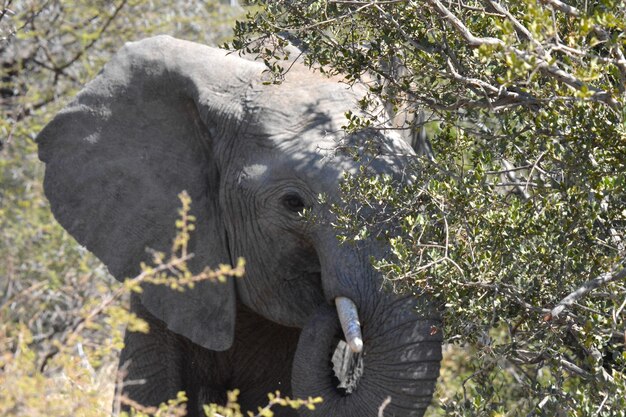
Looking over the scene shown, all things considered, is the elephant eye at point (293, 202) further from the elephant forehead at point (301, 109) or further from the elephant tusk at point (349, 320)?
the elephant tusk at point (349, 320)

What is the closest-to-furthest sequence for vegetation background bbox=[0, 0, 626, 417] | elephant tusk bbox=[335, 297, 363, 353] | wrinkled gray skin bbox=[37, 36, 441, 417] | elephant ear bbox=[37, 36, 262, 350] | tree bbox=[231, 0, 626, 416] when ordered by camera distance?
vegetation background bbox=[0, 0, 626, 417] < tree bbox=[231, 0, 626, 416] < elephant tusk bbox=[335, 297, 363, 353] < wrinkled gray skin bbox=[37, 36, 441, 417] < elephant ear bbox=[37, 36, 262, 350]

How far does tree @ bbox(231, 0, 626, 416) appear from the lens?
4.07 m

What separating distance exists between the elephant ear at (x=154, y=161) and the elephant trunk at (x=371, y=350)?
2.15ft

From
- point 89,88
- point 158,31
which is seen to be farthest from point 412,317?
point 158,31

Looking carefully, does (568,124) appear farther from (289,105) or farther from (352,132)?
(289,105)

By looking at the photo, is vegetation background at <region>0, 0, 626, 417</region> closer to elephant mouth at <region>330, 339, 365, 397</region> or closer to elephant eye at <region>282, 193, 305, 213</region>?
elephant eye at <region>282, 193, 305, 213</region>

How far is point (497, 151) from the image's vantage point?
4477 millimetres

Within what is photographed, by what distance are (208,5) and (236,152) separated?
Answer: 523 centimetres

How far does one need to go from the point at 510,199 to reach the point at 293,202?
986 millimetres

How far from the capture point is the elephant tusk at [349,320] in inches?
189

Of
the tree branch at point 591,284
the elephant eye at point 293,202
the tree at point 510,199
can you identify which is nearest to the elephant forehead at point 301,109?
the elephant eye at point 293,202

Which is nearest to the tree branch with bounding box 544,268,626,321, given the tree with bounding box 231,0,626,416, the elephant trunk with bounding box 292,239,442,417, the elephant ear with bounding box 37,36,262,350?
the tree with bounding box 231,0,626,416

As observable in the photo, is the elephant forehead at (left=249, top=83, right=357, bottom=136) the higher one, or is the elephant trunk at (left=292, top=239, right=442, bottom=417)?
the elephant forehead at (left=249, top=83, right=357, bottom=136)

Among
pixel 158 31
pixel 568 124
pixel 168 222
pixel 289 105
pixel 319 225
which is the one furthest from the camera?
pixel 158 31
